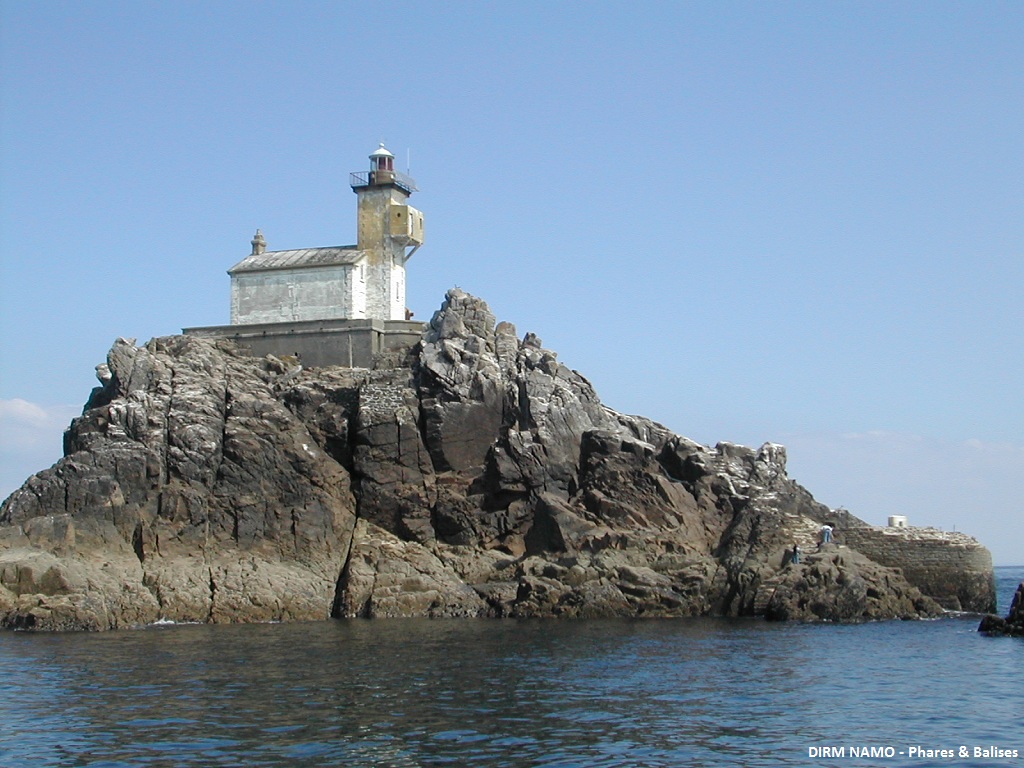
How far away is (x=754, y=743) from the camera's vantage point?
23.5 m

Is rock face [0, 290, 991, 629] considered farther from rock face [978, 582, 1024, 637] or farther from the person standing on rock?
rock face [978, 582, 1024, 637]

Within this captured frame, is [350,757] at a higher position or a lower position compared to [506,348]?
lower

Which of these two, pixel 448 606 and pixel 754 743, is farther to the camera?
pixel 448 606

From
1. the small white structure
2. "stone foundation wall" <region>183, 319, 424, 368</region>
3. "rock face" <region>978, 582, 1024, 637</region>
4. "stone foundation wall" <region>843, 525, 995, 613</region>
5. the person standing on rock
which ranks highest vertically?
the small white structure

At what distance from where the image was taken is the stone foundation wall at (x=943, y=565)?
2004 inches

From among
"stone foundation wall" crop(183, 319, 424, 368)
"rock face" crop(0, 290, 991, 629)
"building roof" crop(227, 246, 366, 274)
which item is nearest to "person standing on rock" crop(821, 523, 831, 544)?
"rock face" crop(0, 290, 991, 629)

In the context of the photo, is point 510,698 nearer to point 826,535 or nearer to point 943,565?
point 826,535

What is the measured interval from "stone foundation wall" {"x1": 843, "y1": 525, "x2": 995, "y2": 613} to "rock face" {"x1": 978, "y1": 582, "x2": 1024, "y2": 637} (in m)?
8.25

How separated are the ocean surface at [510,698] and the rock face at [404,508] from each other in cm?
512

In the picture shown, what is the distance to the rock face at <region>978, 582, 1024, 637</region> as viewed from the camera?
41.4 metres

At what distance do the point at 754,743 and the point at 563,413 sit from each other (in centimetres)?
3138

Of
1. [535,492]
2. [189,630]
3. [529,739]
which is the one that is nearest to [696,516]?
[535,492]

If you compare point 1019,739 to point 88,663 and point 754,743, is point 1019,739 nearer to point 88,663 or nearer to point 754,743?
point 754,743

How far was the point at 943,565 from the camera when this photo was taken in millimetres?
51000
